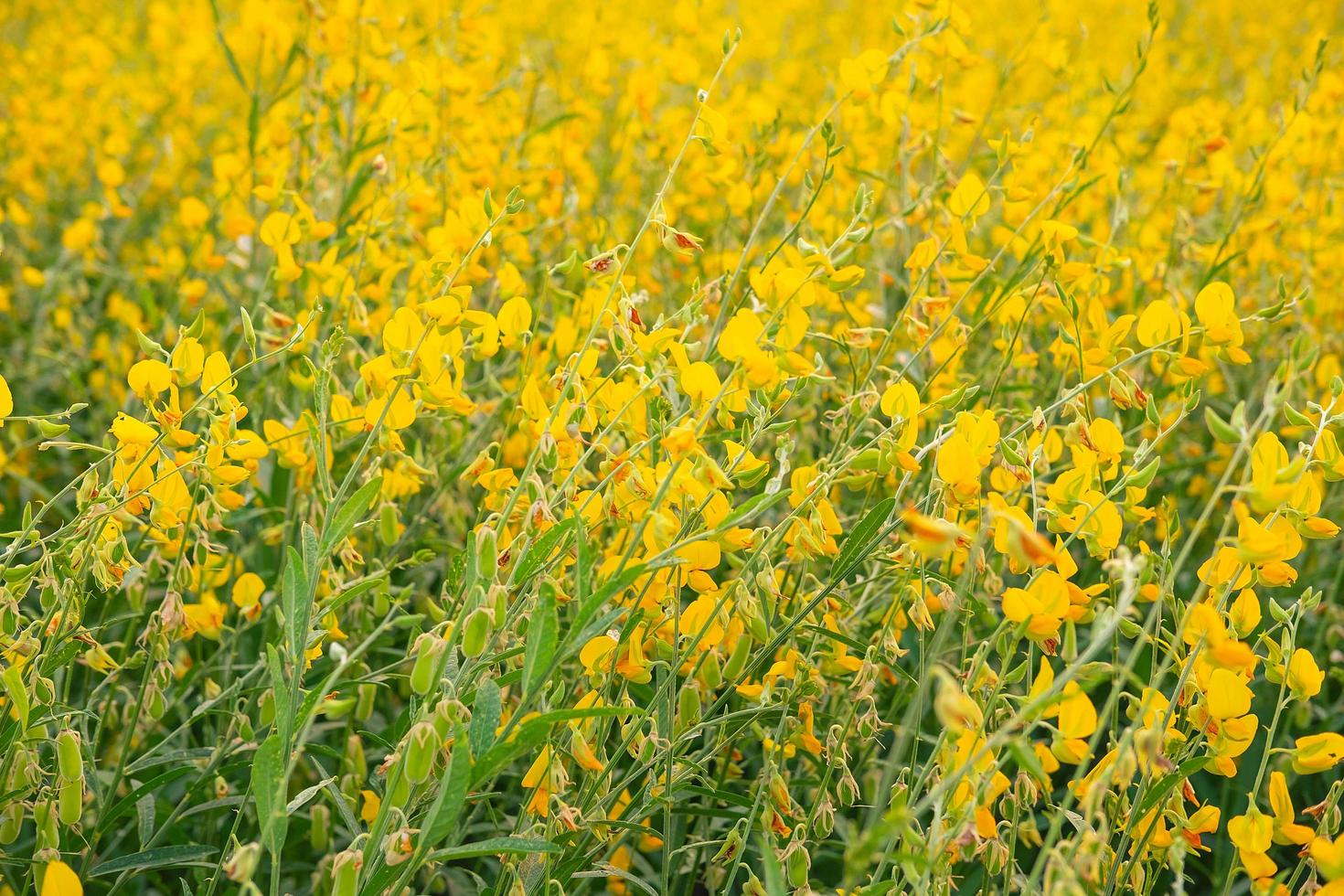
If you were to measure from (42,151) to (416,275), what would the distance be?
230cm

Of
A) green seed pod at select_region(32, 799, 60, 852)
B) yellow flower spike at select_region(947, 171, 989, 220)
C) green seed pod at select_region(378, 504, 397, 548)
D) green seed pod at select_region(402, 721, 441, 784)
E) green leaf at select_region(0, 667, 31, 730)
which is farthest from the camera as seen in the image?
yellow flower spike at select_region(947, 171, 989, 220)

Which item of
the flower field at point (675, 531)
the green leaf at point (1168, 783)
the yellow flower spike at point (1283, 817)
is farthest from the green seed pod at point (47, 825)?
the yellow flower spike at point (1283, 817)

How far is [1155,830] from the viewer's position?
4.20 ft

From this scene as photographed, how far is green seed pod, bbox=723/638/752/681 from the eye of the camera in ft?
4.42

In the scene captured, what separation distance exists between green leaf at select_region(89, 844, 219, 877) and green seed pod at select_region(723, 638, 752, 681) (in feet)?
1.97

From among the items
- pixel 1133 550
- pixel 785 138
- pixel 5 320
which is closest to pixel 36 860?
pixel 1133 550

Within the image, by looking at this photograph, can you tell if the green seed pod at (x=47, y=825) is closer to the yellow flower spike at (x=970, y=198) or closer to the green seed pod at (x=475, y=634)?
the green seed pod at (x=475, y=634)

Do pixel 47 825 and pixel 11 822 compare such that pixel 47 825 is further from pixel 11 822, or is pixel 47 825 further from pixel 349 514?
pixel 349 514

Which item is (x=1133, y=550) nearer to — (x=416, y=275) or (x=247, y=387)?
(x=416, y=275)

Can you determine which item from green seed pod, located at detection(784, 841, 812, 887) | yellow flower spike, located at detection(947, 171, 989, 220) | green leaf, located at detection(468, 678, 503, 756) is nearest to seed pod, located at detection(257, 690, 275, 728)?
green leaf, located at detection(468, 678, 503, 756)

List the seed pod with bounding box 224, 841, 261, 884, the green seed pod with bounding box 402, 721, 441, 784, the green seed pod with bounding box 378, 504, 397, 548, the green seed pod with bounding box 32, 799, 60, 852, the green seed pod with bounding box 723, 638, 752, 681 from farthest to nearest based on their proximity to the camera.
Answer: the green seed pod with bounding box 378, 504, 397, 548 → the green seed pod with bounding box 723, 638, 752, 681 → the green seed pod with bounding box 32, 799, 60, 852 → the green seed pod with bounding box 402, 721, 441, 784 → the seed pod with bounding box 224, 841, 261, 884

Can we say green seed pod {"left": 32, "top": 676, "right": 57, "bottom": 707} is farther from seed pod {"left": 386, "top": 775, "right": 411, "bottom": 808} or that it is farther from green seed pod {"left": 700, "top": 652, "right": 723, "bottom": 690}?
green seed pod {"left": 700, "top": 652, "right": 723, "bottom": 690}

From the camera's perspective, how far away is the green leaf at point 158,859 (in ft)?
4.55

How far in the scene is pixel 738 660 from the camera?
4.47 ft
